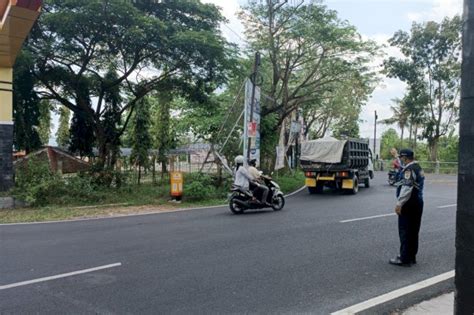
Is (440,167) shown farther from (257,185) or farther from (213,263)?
(213,263)

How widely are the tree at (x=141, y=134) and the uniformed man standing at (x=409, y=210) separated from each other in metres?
17.8

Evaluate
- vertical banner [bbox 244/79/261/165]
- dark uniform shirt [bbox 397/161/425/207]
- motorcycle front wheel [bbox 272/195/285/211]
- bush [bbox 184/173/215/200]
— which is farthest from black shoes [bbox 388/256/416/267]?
vertical banner [bbox 244/79/261/165]

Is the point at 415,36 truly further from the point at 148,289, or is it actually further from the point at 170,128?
the point at 148,289

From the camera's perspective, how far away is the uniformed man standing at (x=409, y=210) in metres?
6.24

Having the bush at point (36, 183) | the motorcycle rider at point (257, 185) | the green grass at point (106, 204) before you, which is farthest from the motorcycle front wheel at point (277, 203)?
the bush at point (36, 183)

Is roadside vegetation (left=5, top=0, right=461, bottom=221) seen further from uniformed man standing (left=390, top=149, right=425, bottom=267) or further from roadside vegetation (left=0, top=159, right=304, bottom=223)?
uniformed man standing (left=390, top=149, right=425, bottom=267)

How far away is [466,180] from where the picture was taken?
106 inches

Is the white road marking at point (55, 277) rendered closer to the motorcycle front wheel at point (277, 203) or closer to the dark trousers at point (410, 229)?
the dark trousers at point (410, 229)

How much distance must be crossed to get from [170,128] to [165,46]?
14456 millimetres

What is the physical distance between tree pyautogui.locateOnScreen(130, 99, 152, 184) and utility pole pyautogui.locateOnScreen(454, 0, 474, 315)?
20.6 metres

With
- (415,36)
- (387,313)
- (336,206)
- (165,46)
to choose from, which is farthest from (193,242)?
(415,36)

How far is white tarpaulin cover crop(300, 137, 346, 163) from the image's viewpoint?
17.6 meters

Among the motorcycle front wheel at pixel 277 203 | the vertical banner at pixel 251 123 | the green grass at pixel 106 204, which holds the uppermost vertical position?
the vertical banner at pixel 251 123

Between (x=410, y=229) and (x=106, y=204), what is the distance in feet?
33.8
